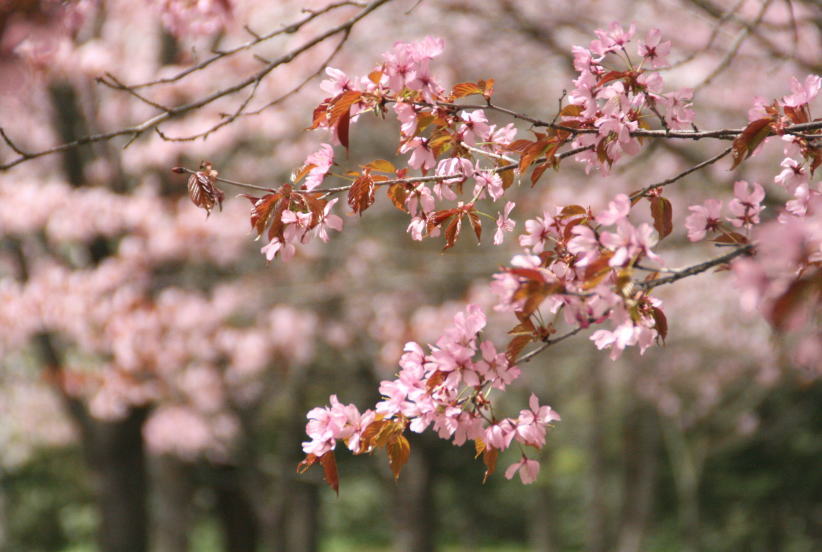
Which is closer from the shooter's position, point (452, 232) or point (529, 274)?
point (529, 274)

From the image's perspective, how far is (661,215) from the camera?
172 cm

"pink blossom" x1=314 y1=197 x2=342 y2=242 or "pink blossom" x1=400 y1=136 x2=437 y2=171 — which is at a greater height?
"pink blossom" x1=400 y1=136 x2=437 y2=171

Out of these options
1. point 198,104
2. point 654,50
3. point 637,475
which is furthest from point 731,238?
point 637,475

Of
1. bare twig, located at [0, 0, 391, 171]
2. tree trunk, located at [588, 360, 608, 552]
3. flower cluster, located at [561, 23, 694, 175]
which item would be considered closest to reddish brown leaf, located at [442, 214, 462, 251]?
flower cluster, located at [561, 23, 694, 175]

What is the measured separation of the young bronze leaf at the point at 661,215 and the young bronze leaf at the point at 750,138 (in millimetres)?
208

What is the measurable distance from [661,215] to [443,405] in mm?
→ 636

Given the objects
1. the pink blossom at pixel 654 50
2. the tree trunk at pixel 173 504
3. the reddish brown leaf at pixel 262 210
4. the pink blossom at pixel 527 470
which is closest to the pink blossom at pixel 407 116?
the reddish brown leaf at pixel 262 210

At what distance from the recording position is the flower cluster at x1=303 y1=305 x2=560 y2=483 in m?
1.56

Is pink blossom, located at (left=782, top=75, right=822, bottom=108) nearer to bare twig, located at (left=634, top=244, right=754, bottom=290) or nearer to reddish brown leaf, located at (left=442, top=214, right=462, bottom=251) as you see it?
bare twig, located at (left=634, top=244, right=754, bottom=290)

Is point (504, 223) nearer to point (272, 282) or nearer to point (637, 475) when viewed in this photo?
point (272, 282)

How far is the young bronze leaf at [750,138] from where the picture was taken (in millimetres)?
1517

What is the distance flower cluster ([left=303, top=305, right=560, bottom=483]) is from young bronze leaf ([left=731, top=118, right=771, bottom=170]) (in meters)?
0.59

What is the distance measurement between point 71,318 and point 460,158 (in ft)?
17.7

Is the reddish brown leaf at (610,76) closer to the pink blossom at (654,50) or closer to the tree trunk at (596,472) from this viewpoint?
the pink blossom at (654,50)
